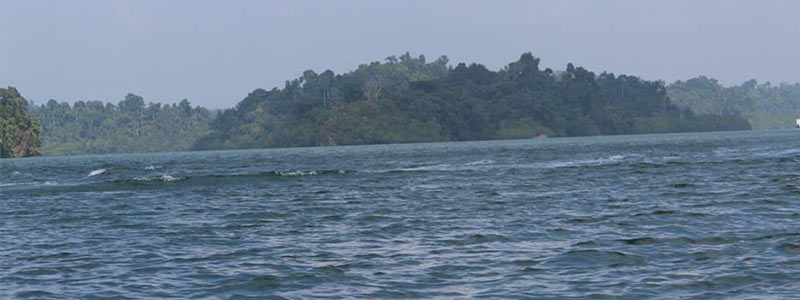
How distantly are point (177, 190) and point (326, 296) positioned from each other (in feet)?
132

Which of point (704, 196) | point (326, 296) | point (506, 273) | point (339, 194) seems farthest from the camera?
point (339, 194)

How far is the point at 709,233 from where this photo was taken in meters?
27.1

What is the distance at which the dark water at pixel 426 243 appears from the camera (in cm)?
2069

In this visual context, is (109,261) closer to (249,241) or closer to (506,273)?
(249,241)

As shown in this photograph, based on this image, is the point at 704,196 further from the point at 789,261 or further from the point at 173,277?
the point at 173,277

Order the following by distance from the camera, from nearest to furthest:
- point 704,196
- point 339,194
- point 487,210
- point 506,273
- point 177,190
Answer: point 506,273 → point 487,210 → point 704,196 → point 339,194 → point 177,190

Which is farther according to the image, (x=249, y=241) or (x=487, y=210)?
(x=487, y=210)

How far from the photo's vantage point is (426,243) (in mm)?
27234

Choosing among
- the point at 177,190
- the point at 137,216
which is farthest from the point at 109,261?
the point at 177,190

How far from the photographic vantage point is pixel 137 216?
40.0 metres

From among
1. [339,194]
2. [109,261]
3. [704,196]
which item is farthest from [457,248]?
[339,194]

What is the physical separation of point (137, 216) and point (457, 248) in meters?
18.0

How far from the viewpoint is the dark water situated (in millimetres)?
20688

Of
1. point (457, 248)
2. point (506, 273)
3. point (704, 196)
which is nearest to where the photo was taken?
point (506, 273)
